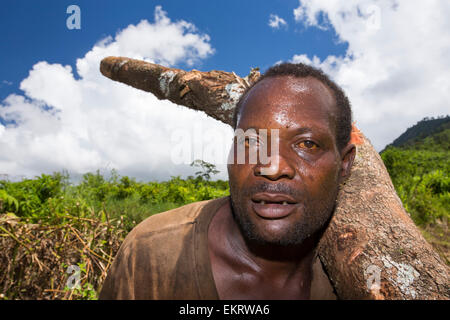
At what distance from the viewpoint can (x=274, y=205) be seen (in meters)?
1.38

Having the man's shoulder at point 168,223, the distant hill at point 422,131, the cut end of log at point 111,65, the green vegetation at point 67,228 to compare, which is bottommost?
the green vegetation at point 67,228

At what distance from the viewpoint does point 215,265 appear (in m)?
1.52

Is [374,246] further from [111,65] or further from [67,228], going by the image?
[111,65]

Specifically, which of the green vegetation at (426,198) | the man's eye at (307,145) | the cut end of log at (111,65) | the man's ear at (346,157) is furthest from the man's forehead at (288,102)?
the cut end of log at (111,65)

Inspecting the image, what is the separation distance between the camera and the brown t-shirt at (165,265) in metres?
1.45

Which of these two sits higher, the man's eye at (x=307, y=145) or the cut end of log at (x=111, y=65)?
the cut end of log at (x=111, y=65)

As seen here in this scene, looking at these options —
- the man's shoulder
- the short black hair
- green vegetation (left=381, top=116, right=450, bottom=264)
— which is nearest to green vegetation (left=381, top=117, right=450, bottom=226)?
green vegetation (left=381, top=116, right=450, bottom=264)

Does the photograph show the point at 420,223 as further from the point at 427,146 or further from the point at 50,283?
the point at 427,146

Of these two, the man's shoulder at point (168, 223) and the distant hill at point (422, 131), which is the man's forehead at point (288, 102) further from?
the distant hill at point (422, 131)

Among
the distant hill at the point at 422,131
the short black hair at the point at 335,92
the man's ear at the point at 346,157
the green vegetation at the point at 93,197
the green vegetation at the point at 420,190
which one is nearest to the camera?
the short black hair at the point at 335,92

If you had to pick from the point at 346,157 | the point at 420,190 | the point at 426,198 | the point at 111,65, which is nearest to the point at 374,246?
the point at 346,157

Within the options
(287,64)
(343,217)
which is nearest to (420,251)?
(343,217)

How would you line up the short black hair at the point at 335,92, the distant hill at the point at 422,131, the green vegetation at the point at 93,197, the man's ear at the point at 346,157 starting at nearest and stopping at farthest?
the short black hair at the point at 335,92, the man's ear at the point at 346,157, the green vegetation at the point at 93,197, the distant hill at the point at 422,131
